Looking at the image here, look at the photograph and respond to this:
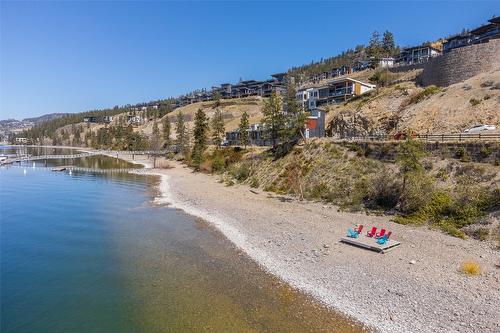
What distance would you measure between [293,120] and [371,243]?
36656 mm

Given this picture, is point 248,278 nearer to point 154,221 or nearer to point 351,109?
point 154,221

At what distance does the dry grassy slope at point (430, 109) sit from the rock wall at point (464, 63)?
13.0 ft

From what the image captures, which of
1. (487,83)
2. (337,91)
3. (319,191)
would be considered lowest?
(319,191)

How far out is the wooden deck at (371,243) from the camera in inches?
924

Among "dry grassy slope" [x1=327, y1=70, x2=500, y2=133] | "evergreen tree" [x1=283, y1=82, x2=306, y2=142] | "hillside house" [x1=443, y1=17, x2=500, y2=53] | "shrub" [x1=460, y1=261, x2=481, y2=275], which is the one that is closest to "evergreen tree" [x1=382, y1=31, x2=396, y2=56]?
"hillside house" [x1=443, y1=17, x2=500, y2=53]

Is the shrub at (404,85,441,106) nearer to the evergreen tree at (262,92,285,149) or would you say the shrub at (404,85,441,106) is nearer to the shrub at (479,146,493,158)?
the evergreen tree at (262,92,285,149)

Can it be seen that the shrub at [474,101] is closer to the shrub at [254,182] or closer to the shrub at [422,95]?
the shrub at [422,95]

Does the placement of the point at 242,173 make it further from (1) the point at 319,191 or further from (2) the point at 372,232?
(2) the point at 372,232

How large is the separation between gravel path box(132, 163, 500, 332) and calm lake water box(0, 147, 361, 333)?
1565 millimetres

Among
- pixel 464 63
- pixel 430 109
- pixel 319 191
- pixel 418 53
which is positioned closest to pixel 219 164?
pixel 319 191

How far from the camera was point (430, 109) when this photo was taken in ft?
174

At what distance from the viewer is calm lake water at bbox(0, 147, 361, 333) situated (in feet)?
54.6

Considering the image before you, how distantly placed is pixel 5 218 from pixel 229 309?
3340cm

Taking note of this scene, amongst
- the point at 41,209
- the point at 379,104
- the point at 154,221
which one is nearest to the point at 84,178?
the point at 41,209
